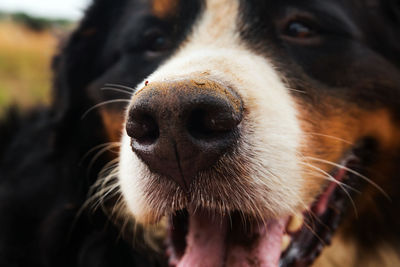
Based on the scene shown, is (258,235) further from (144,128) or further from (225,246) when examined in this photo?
(144,128)

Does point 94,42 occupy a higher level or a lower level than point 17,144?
higher

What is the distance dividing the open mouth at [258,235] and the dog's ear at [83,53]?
91 centimetres

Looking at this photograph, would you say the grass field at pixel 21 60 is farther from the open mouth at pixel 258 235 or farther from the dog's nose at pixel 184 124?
the dog's nose at pixel 184 124

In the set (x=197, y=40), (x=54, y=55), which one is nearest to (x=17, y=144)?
(x=54, y=55)

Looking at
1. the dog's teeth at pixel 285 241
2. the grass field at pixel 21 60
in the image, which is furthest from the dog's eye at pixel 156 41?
the grass field at pixel 21 60

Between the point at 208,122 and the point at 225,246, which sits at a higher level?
the point at 208,122

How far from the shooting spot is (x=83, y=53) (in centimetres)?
225

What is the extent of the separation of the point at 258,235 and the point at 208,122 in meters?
0.54

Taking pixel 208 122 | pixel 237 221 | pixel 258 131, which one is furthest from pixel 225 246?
pixel 208 122

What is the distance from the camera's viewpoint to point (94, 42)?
89.0 inches

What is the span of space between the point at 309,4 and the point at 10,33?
332 inches

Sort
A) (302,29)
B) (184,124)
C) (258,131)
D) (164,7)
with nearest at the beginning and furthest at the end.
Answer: (184,124), (258,131), (302,29), (164,7)

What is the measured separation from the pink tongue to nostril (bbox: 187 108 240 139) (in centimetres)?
41

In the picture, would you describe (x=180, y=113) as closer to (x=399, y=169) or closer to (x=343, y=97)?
(x=343, y=97)
